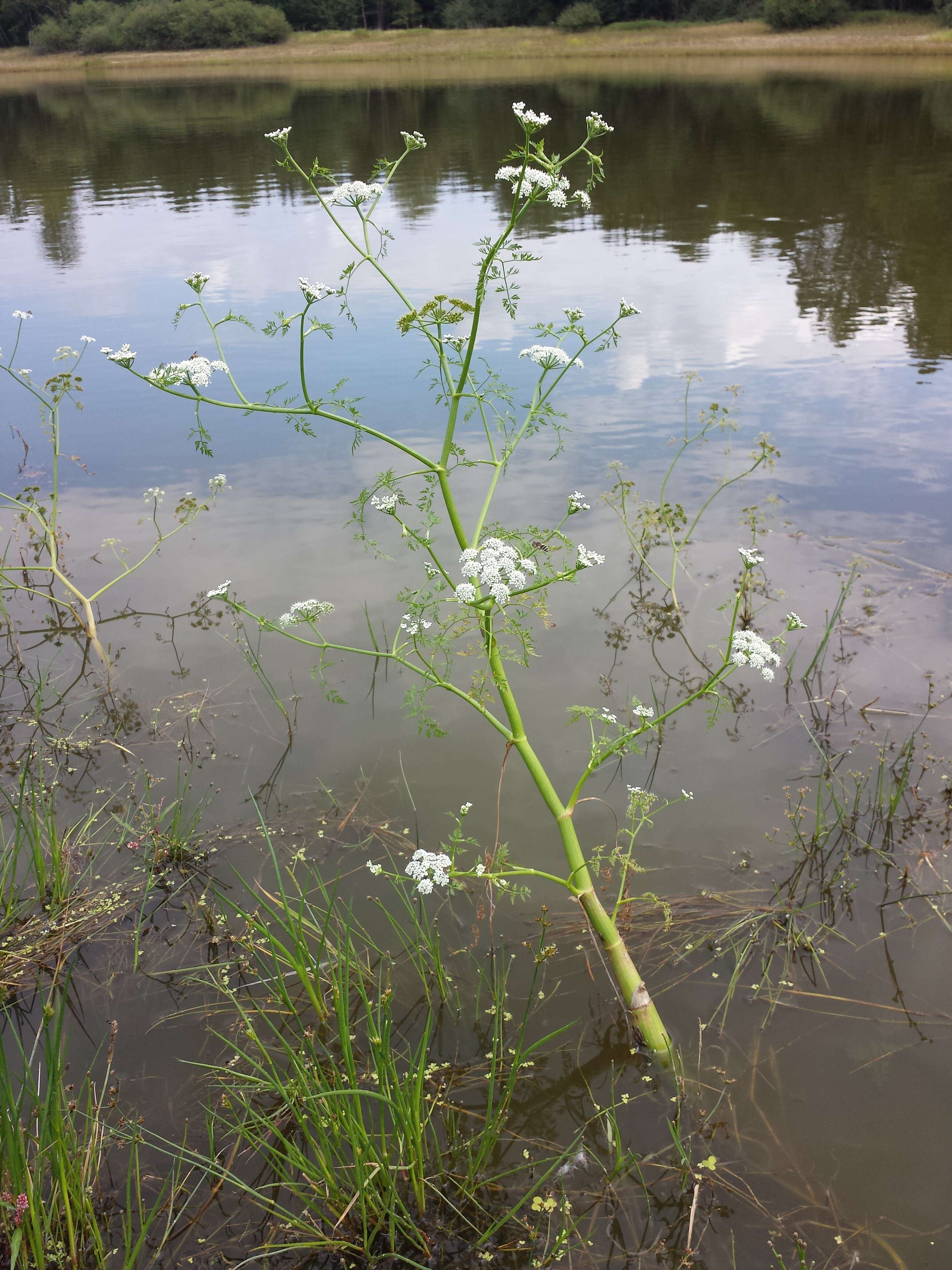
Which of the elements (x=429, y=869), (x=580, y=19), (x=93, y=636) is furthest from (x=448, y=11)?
(x=429, y=869)

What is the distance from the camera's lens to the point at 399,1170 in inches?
113

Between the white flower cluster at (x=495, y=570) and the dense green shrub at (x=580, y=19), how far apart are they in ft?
267

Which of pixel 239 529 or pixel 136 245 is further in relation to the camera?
pixel 136 245

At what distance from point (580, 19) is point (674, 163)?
59134 millimetres

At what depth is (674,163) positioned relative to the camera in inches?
883

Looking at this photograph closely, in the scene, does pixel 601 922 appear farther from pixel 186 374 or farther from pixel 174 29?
pixel 174 29

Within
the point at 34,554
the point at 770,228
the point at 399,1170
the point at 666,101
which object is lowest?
the point at 399,1170

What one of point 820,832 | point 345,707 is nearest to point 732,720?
point 820,832

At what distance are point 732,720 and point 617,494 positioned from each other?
3.05 m

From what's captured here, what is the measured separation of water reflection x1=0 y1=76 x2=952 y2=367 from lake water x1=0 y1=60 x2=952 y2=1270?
16 centimetres

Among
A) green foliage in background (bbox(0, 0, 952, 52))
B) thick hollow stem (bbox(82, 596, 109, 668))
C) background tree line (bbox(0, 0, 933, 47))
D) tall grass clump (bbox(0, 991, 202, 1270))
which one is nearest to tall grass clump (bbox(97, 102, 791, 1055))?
thick hollow stem (bbox(82, 596, 109, 668))

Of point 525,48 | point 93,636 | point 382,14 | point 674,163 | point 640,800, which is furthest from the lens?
point 382,14

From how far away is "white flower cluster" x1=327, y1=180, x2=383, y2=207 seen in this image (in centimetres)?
328

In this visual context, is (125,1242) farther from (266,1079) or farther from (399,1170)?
(399,1170)
